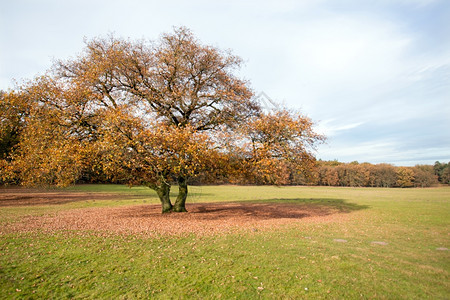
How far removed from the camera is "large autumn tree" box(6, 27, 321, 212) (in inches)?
559

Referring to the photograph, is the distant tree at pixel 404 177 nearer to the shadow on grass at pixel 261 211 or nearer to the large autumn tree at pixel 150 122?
the shadow on grass at pixel 261 211

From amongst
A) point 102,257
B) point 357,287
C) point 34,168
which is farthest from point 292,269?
point 34,168

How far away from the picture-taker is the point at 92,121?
52.9 ft

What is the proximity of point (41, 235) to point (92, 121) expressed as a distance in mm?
7479

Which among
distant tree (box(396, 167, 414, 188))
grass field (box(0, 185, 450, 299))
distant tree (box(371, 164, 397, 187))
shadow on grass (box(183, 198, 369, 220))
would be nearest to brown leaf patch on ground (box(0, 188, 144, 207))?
shadow on grass (box(183, 198, 369, 220))

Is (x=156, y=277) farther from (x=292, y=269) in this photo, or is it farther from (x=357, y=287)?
(x=357, y=287)

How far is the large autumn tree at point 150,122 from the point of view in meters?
14.2

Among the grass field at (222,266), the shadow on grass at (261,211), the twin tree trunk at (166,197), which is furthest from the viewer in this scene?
the twin tree trunk at (166,197)

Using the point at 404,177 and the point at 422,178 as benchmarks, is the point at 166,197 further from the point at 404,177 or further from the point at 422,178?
the point at 422,178

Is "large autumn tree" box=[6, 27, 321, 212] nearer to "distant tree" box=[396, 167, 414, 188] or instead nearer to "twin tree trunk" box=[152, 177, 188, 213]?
"twin tree trunk" box=[152, 177, 188, 213]

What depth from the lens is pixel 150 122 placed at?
14.6 metres

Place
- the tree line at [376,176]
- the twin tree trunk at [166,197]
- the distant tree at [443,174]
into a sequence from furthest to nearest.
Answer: the distant tree at [443,174] < the tree line at [376,176] < the twin tree trunk at [166,197]

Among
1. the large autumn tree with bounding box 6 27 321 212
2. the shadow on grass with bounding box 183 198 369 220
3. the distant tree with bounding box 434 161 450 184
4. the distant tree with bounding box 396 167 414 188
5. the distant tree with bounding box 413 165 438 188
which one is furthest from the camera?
the distant tree with bounding box 434 161 450 184

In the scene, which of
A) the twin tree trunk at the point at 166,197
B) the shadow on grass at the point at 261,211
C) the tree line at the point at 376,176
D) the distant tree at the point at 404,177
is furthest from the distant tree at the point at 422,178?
the twin tree trunk at the point at 166,197
